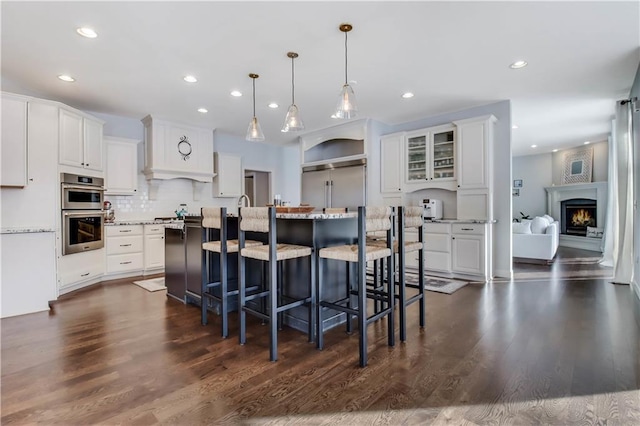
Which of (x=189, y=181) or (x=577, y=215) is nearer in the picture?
(x=189, y=181)

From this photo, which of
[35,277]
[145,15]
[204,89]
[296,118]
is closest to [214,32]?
[145,15]

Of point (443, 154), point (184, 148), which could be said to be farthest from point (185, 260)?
point (443, 154)

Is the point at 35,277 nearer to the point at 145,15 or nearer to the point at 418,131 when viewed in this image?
the point at 145,15

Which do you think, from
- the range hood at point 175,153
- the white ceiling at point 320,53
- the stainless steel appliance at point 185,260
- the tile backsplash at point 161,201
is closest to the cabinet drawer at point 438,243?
the white ceiling at point 320,53

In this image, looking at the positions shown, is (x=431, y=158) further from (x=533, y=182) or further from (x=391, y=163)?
(x=533, y=182)

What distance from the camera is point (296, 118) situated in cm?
294

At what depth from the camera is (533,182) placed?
916 cm

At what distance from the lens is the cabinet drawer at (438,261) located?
4.68m

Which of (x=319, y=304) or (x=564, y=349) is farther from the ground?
(x=319, y=304)

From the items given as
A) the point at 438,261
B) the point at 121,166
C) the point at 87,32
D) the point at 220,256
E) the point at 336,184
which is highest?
the point at 87,32

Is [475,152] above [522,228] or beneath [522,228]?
above

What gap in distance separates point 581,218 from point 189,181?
31.2 ft

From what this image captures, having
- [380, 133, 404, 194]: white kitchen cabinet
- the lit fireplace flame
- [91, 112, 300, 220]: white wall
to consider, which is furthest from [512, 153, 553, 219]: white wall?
[91, 112, 300, 220]: white wall

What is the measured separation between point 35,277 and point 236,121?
11.3 feet
